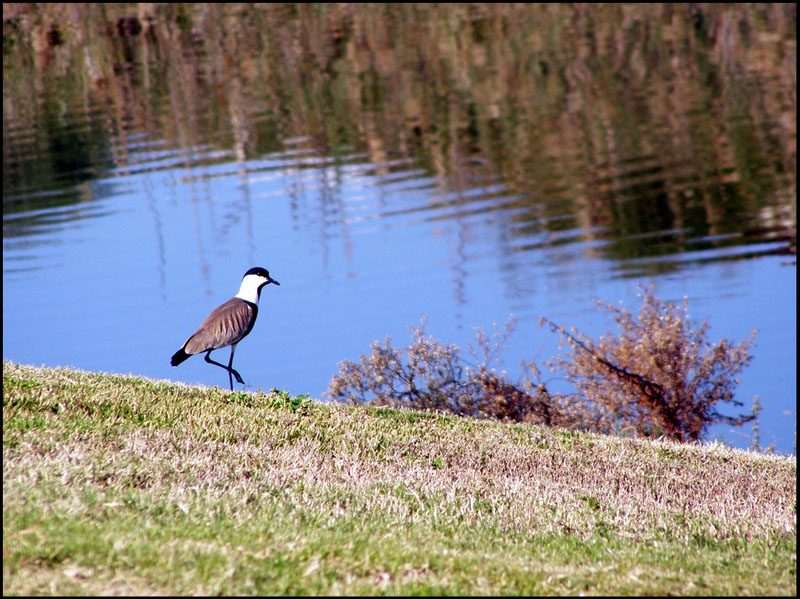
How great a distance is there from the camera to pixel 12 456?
662 centimetres

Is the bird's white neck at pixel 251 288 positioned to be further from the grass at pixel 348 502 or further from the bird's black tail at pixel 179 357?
the grass at pixel 348 502

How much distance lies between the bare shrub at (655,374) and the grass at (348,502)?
4.26m

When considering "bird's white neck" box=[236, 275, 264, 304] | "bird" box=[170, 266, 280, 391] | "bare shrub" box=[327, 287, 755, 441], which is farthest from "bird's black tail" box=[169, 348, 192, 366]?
"bare shrub" box=[327, 287, 755, 441]

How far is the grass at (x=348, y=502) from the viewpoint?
16.6ft

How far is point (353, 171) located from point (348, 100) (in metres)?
10.7

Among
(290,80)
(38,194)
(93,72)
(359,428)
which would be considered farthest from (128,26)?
(359,428)

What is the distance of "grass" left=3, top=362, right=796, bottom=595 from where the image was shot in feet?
16.6

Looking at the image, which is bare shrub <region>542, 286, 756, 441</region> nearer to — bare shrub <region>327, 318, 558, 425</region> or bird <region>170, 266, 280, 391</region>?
bare shrub <region>327, 318, 558, 425</region>

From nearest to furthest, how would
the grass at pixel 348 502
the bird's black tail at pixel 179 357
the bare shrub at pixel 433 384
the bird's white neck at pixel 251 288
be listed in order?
the grass at pixel 348 502
the bird's black tail at pixel 179 357
the bird's white neck at pixel 251 288
the bare shrub at pixel 433 384

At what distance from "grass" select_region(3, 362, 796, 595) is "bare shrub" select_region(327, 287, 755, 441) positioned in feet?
13.0

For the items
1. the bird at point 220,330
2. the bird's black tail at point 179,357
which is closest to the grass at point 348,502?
the bird's black tail at point 179,357

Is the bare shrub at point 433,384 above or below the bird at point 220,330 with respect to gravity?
below

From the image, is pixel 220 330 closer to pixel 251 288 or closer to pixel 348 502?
pixel 251 288

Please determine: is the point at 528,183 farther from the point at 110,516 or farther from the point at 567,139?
the point at 110,516
